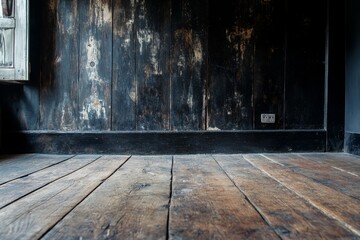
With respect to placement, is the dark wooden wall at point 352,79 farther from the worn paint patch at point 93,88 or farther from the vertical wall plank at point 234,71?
the worn paint patch at point 93,88

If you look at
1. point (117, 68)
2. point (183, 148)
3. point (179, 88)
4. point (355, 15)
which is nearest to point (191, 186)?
point (183, 148)

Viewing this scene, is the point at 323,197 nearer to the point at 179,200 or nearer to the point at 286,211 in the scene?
the point at 286,211

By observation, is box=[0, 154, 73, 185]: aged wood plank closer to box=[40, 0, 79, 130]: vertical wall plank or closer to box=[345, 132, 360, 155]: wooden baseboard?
box=[40, 0, 79, 130]: vertical wall plank

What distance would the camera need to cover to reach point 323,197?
1014mm

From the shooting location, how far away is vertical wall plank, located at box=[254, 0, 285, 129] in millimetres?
2135

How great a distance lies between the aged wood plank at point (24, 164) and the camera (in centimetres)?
139

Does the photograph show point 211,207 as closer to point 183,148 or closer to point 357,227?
point 357,227

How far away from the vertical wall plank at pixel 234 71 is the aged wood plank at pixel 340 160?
1.45 ft

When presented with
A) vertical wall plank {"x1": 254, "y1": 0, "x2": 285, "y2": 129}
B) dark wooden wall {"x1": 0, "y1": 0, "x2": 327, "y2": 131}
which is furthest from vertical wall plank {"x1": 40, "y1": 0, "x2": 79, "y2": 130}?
vertical wall plank {"x1": 254, "y1": 0, "x2": 285, "y2": 129}

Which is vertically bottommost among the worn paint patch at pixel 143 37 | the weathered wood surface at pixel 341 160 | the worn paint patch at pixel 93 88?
the weathered wood surface at pixel 341 160

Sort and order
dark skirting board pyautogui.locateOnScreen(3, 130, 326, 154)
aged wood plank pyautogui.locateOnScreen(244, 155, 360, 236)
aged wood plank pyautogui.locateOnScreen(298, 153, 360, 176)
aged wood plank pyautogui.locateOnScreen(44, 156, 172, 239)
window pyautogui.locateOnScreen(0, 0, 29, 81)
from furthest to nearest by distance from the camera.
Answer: dark skirting board pyautogui.locateOnScreen(3, 130, 326, 154), window pyautogui.locateOnScreen(0, 0, 29, 81), aged wood plank pyautogui.locateOnScreen(298, 153, 360, 176), aged wood plank pyautogui.locateOnScreen(244, 155, 360, 236), aged wood plank pyautogui.locateOnScreen(44, 156, 172, 239)

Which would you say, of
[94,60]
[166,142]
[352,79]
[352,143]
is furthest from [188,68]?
[352,143]

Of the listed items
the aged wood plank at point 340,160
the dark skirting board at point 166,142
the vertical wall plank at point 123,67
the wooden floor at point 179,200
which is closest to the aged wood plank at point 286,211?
the wooden floor at point 179,200

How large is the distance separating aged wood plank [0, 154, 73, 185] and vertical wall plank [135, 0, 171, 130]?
1.80ft
